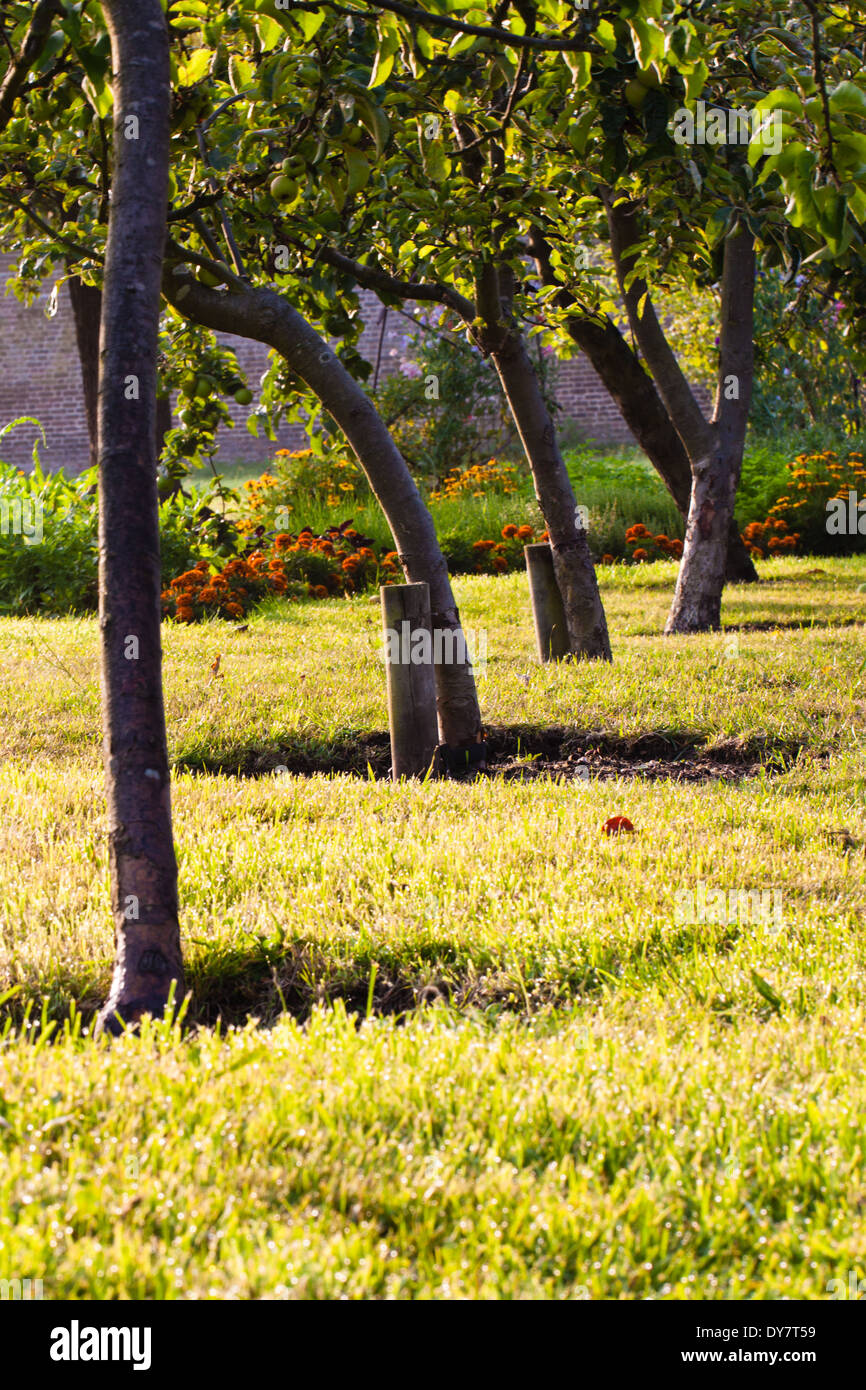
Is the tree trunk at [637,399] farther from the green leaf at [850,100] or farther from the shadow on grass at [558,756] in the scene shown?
the green leaf at [850,100]

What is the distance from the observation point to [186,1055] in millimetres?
1998

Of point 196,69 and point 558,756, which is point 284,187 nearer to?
point 196,69

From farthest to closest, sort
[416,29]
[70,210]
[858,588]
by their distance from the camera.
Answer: [858,588], [70,210], [416,29]

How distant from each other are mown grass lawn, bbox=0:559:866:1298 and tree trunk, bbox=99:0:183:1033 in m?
0.21

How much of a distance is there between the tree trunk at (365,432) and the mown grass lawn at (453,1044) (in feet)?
1.76

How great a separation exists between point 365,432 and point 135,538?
2253mm

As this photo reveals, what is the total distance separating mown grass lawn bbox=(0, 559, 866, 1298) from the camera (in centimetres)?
148

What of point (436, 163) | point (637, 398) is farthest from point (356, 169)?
point (637, 398)

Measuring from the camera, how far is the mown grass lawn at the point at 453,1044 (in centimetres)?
148

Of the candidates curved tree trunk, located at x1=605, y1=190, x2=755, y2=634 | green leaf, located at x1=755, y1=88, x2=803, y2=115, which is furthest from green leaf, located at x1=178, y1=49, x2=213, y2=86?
curved tree trunk, located at x1=605, y1=190, x2=755, y2=634

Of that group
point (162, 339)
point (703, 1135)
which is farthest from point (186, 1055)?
point (162, 339)

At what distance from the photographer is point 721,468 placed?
7.33 metres
